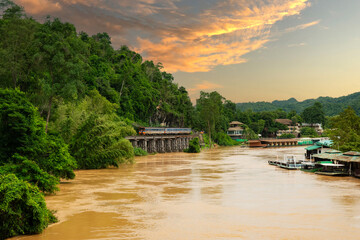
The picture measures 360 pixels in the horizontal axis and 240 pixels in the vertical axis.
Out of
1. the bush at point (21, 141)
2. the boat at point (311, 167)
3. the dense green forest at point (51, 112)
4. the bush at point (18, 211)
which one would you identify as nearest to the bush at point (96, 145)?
the dense green forest at point (51, 112)

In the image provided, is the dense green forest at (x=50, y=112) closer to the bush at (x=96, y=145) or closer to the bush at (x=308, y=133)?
the bush at (x=96, y=145)

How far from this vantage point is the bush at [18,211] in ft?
46.4

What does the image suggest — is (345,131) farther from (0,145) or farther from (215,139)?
(215,139)

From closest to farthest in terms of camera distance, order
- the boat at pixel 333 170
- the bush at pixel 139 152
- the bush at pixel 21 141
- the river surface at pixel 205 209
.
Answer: the river surface at pixel 205 209
the bush at pixel 21 141
the boat at pixel 333 170
the bush at pixel 139 152

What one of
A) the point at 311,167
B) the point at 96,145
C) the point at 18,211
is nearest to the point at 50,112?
the point at 96,145

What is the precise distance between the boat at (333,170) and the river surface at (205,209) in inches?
126

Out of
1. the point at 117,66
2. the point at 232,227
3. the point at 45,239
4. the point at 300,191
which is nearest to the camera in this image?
the point at 45,239

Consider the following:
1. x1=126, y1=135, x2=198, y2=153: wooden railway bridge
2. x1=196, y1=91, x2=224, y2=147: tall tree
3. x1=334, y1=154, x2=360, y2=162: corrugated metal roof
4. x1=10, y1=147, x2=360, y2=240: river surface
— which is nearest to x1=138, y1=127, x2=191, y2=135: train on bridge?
x1=126, y1=135, x2=198, y2=153: wooden railway bridge

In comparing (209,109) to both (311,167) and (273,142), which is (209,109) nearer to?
(273,142)

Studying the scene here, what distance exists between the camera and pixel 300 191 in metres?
26.0

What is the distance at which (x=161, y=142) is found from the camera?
78.6 meters

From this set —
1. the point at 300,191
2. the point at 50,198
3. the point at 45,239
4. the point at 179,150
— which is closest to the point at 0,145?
the point at 50,198

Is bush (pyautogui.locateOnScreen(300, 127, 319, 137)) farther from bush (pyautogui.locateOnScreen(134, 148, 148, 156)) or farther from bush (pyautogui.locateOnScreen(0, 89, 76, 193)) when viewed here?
bush (pyautogui.locateOnScreen(0, 89, 76, 193))

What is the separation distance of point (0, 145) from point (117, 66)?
78.2 metres
